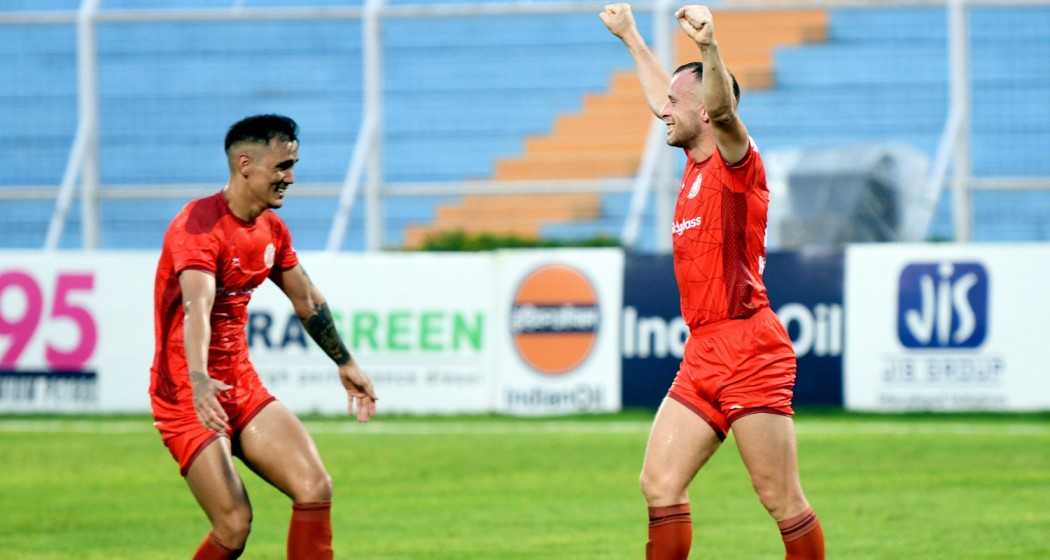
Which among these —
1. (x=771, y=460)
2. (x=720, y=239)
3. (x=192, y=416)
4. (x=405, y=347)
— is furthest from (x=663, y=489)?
(x=405, y=347)

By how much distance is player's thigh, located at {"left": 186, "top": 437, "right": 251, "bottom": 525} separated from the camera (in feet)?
26.1

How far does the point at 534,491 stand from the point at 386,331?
17.6 ft

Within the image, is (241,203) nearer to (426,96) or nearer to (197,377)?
(197,377)

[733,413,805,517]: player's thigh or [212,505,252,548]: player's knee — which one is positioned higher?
[733,413,805,517]: player's thigh

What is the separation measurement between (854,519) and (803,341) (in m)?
6.19

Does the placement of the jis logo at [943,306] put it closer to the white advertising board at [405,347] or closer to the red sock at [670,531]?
the white advertising board at [405,347]

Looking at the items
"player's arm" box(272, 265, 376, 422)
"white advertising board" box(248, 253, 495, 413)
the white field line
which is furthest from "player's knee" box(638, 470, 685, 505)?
"white advertising board" box(248, 253, 495, 413)

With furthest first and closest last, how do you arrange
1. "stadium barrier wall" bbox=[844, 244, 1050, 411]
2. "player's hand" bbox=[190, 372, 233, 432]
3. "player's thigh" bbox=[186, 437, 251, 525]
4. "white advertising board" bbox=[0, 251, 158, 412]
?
"white advertising board" bbox=[0, 251, 158, 412] < "stadium barrier wall" bbox=[844, 244, 1050, 411] < "player's thigh" bbox=[186, 437, 251, 525] < "player's hand" bbox=[190, 372, 233, 432]

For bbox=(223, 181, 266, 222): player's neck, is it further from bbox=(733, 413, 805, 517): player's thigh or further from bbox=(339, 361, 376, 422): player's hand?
bbox=(733, 413, 805, 517): player's thigh

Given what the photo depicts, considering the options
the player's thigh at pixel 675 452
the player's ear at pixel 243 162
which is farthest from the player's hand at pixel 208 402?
the player's thigh at pixel 675 452

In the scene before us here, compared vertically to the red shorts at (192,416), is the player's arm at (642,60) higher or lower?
higher

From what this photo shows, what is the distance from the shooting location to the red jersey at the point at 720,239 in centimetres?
777

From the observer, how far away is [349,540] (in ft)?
37.1

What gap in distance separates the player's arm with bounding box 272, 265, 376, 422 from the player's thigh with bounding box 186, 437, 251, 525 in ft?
2.74
